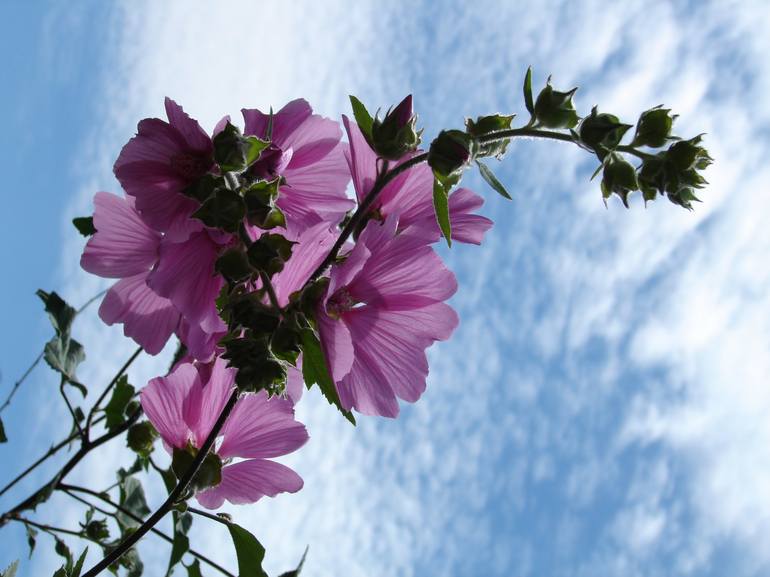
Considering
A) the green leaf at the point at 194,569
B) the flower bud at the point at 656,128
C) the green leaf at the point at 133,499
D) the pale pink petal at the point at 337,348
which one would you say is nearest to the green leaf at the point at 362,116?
the pale pink petal at the point at 337,348

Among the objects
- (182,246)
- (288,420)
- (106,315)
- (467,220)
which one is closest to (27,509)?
(106,315)

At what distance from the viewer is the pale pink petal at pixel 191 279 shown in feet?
4.22

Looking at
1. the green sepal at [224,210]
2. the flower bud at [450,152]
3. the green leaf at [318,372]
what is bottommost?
the green leaf at [318,372]

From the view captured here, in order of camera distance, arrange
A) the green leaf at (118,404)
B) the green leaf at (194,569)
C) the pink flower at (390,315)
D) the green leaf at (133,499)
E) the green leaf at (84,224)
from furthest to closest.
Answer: the green leaf at (133,499) → the green leaf at (118,404) → the green leaf at (84,224) → the green leaf at (194,569) → the pink flower at (390,315)

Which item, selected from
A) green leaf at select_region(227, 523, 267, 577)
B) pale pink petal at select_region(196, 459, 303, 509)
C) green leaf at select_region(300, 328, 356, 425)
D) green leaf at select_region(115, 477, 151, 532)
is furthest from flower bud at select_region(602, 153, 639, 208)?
green leaf at select_region(115, 477, 151, 532)

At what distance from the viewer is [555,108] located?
1246 millimetres

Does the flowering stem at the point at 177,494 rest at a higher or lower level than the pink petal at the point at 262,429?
lower

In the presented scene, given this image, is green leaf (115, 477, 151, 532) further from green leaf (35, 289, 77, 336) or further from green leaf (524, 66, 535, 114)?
green leaf (524, 66, 535, 114)

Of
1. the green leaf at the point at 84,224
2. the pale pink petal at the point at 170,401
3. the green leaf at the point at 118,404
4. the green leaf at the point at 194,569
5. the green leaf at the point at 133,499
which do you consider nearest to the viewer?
the pale pink petal at the point at 170,401

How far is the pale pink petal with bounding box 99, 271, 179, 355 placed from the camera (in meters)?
1.49

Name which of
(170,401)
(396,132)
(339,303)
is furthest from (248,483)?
(396,132)

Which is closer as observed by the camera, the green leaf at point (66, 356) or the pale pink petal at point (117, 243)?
the pale pink petal at point (117, 243)

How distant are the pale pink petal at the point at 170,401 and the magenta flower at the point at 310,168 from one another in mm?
367

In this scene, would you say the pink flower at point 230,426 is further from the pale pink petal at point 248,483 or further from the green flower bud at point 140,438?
the green flower bud at point 140,438
